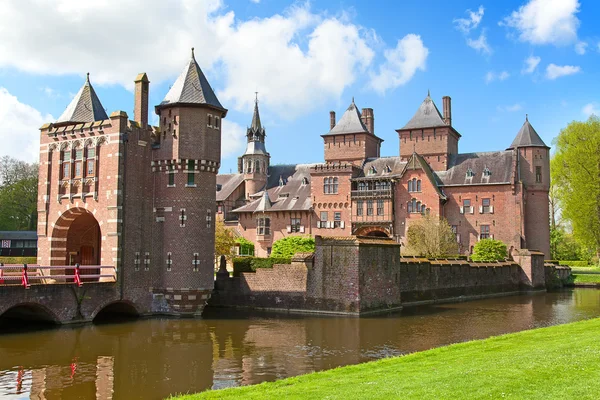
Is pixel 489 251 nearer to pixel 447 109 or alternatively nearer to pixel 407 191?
pixel 407 191

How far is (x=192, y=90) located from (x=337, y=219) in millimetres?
33102

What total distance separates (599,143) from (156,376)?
54.3 m

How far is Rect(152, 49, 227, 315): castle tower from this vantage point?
3159 cm

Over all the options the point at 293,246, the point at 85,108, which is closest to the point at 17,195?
the point at 293,246

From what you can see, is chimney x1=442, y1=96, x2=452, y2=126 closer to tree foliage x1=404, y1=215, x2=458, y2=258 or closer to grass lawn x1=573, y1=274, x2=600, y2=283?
tree foliage x1=404, y1=215, x2=458, y2=258

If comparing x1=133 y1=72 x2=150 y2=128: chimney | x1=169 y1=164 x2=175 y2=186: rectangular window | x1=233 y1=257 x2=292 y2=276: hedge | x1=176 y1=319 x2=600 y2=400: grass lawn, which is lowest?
x1=176 y1=319 x2=600 y2=400: grass lawn

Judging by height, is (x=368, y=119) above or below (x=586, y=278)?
above

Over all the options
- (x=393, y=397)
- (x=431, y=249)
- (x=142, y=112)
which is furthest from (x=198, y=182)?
(x=431, y=249)

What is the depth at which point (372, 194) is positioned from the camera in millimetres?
61625

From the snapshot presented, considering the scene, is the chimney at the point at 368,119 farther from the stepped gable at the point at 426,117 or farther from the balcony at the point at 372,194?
the balcony at the point at 372,194

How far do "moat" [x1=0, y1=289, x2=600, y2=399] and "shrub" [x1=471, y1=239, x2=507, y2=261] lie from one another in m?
17.6

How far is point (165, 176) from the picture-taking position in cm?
3209

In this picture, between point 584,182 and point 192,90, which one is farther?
point 584,182

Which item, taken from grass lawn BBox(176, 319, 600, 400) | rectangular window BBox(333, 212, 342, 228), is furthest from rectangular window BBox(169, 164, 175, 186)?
rectangular window BBox(333, 212, 342, 228)
